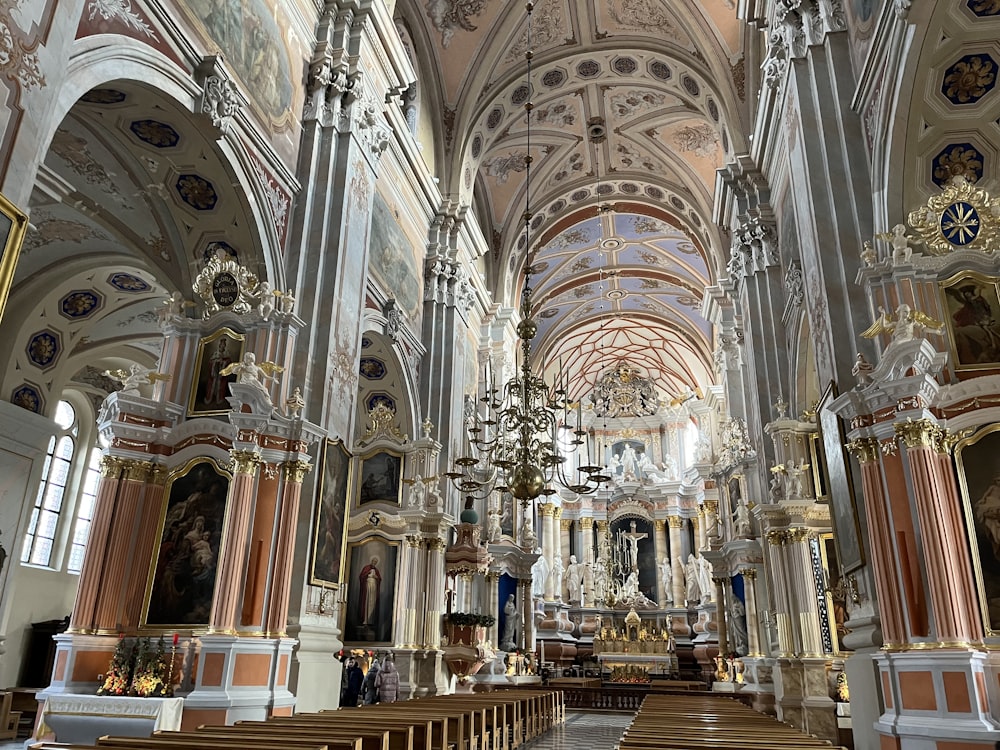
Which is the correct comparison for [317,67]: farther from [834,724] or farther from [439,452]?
[834,724]

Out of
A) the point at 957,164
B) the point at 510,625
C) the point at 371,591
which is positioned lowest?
the point at 510,625

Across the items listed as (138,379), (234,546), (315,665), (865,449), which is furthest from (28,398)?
(865,449)

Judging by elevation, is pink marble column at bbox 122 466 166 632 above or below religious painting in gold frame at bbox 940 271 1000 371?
below

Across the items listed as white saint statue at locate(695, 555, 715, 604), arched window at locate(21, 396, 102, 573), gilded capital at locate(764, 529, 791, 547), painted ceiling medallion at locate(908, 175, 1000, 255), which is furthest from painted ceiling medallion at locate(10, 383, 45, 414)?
white saint statue at locate(695, 555, 715, 604)

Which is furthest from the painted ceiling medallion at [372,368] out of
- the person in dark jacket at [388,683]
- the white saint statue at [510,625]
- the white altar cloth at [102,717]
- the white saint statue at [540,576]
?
the white saint statue at [540,576]

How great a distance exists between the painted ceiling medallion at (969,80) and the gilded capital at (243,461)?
8.06 m

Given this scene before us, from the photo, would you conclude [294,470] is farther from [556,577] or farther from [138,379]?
[556,577]

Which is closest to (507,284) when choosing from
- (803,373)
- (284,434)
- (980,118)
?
(803,373)

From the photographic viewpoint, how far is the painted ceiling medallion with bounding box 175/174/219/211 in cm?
905

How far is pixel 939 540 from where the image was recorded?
618cm

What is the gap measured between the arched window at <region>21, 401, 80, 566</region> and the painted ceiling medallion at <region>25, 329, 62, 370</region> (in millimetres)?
2938

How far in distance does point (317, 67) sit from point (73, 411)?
36.9 ft

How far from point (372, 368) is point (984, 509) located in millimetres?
10226

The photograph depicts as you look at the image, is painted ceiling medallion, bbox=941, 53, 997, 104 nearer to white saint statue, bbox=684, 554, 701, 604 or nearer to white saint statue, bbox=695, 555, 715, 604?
white saint statue, bbox=695, 555, 715, 604
